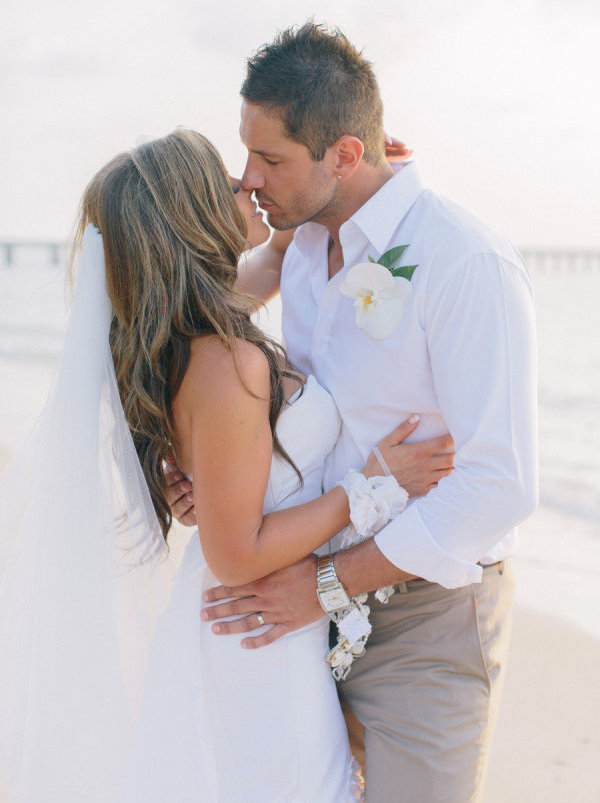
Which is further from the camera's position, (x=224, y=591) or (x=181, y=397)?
(x=224, y=591)

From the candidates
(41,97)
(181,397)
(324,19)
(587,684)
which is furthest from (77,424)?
(41,97)

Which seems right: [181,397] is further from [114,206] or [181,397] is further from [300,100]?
[300,100]

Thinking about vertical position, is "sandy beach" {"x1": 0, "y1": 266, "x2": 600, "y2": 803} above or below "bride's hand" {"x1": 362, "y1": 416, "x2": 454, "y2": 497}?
below

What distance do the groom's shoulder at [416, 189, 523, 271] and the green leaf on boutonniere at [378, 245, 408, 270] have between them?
0.08 m

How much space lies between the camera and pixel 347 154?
2.53m

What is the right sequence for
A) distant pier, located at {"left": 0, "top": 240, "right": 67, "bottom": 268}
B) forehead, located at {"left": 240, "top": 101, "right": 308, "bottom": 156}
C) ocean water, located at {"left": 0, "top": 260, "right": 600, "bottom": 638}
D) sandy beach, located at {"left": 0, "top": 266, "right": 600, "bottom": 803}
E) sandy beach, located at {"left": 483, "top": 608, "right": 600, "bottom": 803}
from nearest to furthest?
forehead, located at {"left": 240, "top": 101, "right": 308, "bottom": 156}
sandy beach, located at {"left": 483, "top": 608, "right": 600, "bottom": 803}
sandy beach, located at {"left": 0, "top": 266, "right": 600, "bottom": 803}
ocean water, located at {"left": 0, "top": 260, "right": 600, "bottom": 638}
distant pier, located at {"left": 0, "top": 240, "right": 67, "bottom": 268}

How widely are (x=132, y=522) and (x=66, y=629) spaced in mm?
343

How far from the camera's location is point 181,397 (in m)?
2.09

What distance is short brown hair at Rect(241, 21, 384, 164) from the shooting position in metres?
2.46

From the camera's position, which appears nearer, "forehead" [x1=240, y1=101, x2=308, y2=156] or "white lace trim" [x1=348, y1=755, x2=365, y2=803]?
"white lace trim" [x1=348, y1=755, x2=365, y2=803]

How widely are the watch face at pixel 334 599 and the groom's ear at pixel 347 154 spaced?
1.35m

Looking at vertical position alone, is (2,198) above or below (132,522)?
below

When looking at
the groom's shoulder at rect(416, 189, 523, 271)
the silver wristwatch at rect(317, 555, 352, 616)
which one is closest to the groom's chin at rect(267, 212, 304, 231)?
the groom's shoulder at rect(416, 189, 523, 271)

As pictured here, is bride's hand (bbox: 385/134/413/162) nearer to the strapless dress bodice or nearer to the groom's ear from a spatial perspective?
the groom's ear
